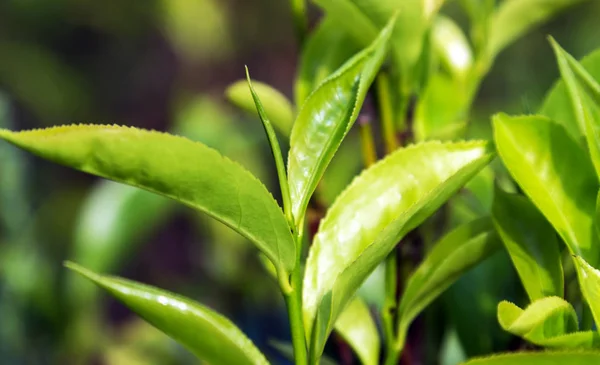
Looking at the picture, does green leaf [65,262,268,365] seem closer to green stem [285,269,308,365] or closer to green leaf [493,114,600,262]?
green stem [285,269,308,365]


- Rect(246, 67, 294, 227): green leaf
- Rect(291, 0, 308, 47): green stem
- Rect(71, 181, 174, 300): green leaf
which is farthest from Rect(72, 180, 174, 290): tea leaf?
Rect(246, 67, 294, 227): green leaf

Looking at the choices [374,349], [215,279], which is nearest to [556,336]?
[374,349]

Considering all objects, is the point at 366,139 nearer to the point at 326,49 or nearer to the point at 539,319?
the point at 326,49

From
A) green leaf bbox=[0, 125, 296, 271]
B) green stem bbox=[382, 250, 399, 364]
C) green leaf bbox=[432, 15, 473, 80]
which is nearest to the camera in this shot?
green leaf bbox=[0, 125, 296, 271]

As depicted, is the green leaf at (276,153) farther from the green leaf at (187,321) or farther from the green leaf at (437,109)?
the green leaf at (437,109)

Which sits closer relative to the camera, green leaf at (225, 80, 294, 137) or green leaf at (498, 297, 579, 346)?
green leaf at (498, 297, 579, 346)

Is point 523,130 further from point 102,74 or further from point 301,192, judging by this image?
point 102,74

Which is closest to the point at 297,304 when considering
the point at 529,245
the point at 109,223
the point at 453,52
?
the point at 529,245
